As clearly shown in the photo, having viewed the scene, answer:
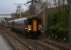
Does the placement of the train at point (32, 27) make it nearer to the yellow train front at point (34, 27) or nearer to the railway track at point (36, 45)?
the yellow train front at point (34, 27)

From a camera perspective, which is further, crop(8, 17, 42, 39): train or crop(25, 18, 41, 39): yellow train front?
crop(8, 17, 42, 39): train

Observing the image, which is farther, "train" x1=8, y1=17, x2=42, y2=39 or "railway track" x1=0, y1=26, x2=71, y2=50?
"train" x1=8, y1=17, x2=42, y2=39

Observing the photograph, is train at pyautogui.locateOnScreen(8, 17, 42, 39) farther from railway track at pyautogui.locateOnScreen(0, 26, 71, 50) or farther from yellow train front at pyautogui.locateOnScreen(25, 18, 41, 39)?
railway track at pyautogui.locateOnScreen(0, 26, 71, 50)

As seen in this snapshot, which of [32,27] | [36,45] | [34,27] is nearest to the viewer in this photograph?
[36,45]

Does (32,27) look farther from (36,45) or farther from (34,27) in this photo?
(36,45)

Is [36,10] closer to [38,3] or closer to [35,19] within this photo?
[38,3]

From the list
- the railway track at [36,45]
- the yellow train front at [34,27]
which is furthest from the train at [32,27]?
the railway track at [36,45]

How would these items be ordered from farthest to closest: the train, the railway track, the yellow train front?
1. the train
2. the yellow train front
3. the railway track

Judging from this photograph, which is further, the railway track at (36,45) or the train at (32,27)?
the train at (32,27)

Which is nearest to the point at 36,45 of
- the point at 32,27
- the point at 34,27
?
the point at 34,27

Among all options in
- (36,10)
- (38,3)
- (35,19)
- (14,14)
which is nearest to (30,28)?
(35,19)

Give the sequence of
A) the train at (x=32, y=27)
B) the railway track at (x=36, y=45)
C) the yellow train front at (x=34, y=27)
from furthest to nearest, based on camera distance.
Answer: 1. the train at (x=32, y=27)
2. the yellow train front at (x=34, y=27)
3. the railway track at (x=36, y=45)

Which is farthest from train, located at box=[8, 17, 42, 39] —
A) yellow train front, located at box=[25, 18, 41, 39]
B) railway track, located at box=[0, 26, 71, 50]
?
railway track, located at box=[0, 26, 71, 50]

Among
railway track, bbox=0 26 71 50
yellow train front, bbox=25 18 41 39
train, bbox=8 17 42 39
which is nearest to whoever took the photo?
railway track, bbox=0 26 71 50
